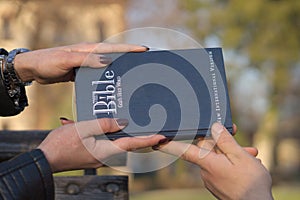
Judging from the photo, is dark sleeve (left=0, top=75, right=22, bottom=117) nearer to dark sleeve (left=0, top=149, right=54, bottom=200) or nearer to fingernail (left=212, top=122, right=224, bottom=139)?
dark sleeve (left=0, top=149, right=54, bottom=200)

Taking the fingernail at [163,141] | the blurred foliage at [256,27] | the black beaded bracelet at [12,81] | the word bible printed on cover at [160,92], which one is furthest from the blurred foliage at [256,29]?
the fingernail at [163,141]

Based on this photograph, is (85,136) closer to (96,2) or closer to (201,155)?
(201,155)

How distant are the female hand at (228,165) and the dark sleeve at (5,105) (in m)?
0.46

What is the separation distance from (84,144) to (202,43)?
14.2 meters

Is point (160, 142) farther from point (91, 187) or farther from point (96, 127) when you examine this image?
point (91, 187)

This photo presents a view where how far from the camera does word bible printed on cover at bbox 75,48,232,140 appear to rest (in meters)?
1.38

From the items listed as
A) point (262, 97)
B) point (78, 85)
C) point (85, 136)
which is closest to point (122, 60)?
point (78, 85)

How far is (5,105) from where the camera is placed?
5.31 ft

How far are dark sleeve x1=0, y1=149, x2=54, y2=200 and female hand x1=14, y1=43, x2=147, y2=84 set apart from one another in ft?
0.97

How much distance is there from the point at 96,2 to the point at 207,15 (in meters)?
4.89

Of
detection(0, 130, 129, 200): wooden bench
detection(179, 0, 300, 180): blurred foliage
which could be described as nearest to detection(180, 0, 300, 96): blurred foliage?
detection(179, 0, 300, 180): blurred foliage

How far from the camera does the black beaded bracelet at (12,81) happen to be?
1.61 m

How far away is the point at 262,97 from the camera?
20312mm

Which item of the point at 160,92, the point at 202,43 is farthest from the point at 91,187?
the point at 202,43
